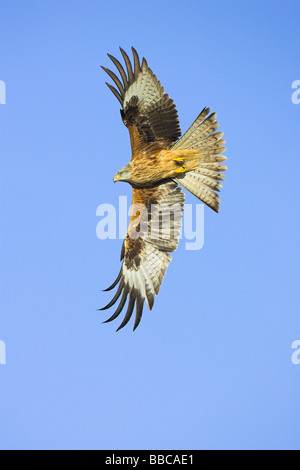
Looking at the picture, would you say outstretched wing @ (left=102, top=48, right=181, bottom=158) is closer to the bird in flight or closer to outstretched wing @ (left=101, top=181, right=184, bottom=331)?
the bird in flight

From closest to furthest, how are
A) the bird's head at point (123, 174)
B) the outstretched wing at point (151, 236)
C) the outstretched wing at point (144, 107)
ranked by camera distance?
the outstretched wing at point (144, 107)
the bird's head at point (123, 174)
the outstretched wing at point (151, 236)

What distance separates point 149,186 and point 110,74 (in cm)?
184

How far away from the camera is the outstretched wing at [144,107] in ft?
27.7

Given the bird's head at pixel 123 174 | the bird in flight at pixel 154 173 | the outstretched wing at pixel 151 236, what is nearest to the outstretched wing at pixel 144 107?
the bird in flight at pixel 154 173

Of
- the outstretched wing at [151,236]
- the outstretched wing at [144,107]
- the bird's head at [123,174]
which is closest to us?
the outstretched wing at [144,107]

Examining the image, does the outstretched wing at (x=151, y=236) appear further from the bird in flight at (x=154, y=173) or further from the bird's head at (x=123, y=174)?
the bird's head at (x=123, y=174)

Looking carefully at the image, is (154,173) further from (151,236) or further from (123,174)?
(151,236)

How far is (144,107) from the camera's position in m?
8.55

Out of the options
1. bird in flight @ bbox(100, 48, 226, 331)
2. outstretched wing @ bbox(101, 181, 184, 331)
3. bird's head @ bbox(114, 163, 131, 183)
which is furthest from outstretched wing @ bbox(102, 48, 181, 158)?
outstretched wing @ bbox(101, 181, 184, 331)

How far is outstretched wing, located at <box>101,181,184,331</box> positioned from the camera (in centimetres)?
952

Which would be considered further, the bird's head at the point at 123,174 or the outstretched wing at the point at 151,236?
the outstretched wing at the point at 151,236
